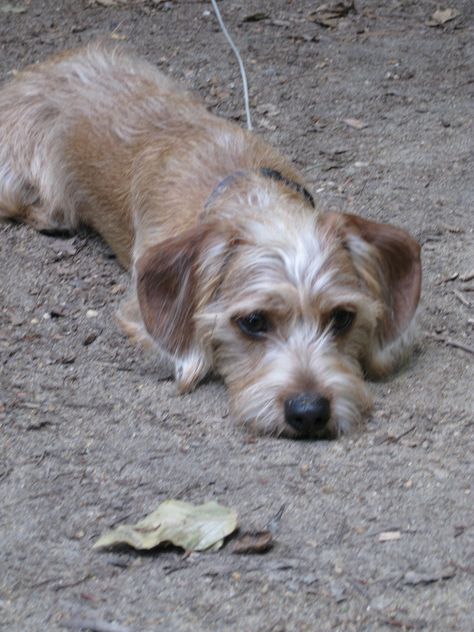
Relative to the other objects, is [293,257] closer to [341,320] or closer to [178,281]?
[341,320]

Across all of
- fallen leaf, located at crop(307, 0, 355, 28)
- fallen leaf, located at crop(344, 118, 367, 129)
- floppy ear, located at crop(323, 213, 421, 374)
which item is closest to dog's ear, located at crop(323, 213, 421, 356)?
floppy ear, located at crop(323, 213, 421, 374)

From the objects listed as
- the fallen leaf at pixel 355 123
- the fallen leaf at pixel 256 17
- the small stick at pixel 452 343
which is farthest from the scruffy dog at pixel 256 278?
the fallen leaf at pixel 256 17

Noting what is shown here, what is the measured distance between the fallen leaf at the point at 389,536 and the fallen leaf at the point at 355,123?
5.00 meters

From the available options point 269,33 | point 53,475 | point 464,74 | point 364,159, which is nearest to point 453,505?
point 53,475

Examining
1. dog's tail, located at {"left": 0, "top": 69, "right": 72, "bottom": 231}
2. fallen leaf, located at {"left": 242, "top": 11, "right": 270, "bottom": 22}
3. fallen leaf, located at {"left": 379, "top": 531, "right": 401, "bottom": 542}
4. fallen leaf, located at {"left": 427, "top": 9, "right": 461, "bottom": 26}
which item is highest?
fallen leaf, located at {"left": 379, "top": 531, "right": 401, "bottom": 542}

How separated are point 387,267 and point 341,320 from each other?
425mm

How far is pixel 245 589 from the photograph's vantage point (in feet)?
13.8

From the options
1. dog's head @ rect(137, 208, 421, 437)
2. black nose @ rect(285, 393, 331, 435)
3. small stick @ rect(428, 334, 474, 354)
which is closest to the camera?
black nose @ rect(285, 393, 331, 435)

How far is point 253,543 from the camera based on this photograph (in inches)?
176

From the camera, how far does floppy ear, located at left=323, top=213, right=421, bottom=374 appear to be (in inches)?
227

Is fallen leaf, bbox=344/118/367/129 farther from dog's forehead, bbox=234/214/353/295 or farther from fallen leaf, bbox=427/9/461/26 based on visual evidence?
dog's forehead, bbox=234/214/353/295

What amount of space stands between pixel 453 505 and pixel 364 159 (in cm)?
417

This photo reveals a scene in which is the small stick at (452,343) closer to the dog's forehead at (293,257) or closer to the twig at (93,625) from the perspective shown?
the dog's forehead at (293,257)

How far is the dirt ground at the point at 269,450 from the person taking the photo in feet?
13.7
